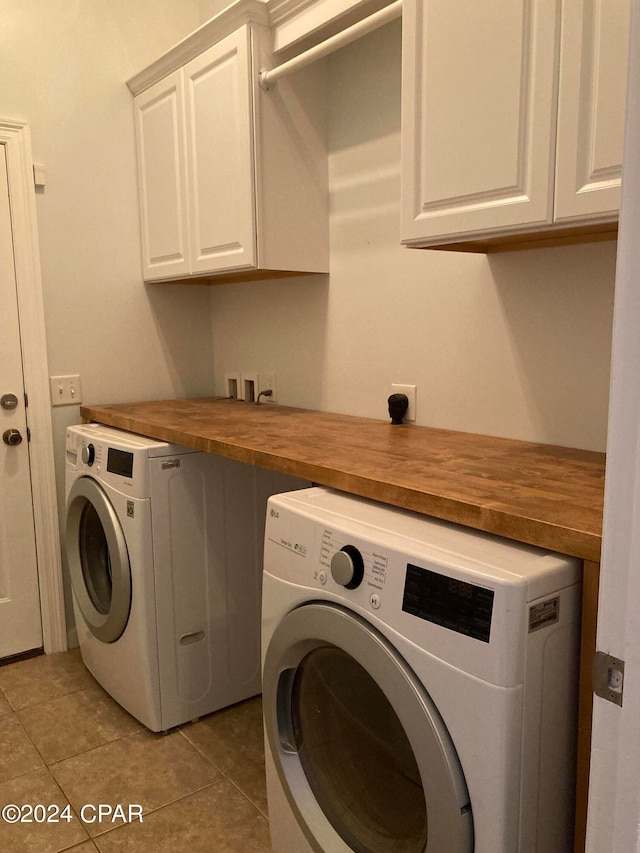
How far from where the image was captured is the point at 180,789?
73.9 inches

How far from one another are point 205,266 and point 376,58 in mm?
908

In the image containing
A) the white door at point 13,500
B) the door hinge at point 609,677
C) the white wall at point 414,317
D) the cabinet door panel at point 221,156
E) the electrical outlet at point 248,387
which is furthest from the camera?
the electrical outlet at point 248,387

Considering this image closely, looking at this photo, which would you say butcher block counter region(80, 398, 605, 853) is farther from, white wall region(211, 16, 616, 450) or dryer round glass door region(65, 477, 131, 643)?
dryer round glass door region(65, 477, 131, 643)

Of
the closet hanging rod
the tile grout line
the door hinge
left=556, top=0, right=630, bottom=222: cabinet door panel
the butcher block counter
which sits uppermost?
the closet hanging rod

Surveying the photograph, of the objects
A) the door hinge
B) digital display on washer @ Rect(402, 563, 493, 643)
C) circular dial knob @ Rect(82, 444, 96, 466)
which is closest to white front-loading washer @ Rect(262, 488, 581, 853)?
digital display on washer @ Rect(402, 563, 493, 643)

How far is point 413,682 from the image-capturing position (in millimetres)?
1060

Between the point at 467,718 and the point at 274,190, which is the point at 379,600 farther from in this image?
the point at 274,190

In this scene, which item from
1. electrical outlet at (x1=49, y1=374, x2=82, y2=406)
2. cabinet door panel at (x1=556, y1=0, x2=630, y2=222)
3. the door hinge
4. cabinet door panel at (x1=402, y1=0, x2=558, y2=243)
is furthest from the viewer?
electrical outlet at (x1=49, y1=374, x2=82, y2=406)

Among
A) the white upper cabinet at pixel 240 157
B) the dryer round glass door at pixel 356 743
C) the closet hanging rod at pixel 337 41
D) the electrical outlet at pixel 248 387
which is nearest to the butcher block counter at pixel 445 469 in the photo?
the dryer round glass door at pixel 356 743

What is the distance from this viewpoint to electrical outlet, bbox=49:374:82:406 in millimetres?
2641

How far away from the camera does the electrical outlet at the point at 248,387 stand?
282 cm

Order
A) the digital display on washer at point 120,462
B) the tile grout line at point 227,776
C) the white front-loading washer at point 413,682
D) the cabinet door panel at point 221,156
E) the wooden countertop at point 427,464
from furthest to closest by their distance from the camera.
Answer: the cabinet door panel at point 221,156 < the digital display on washer at point 120,462 < the tile grout line at point 227,776 < the wooden countertop at point 427,464 < the white front-loading washer at point 413,682

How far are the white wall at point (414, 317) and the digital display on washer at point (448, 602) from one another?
817 millimetres

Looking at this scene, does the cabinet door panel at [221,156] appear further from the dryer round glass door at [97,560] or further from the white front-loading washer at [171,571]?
the dryer round glass door at [97,560]
